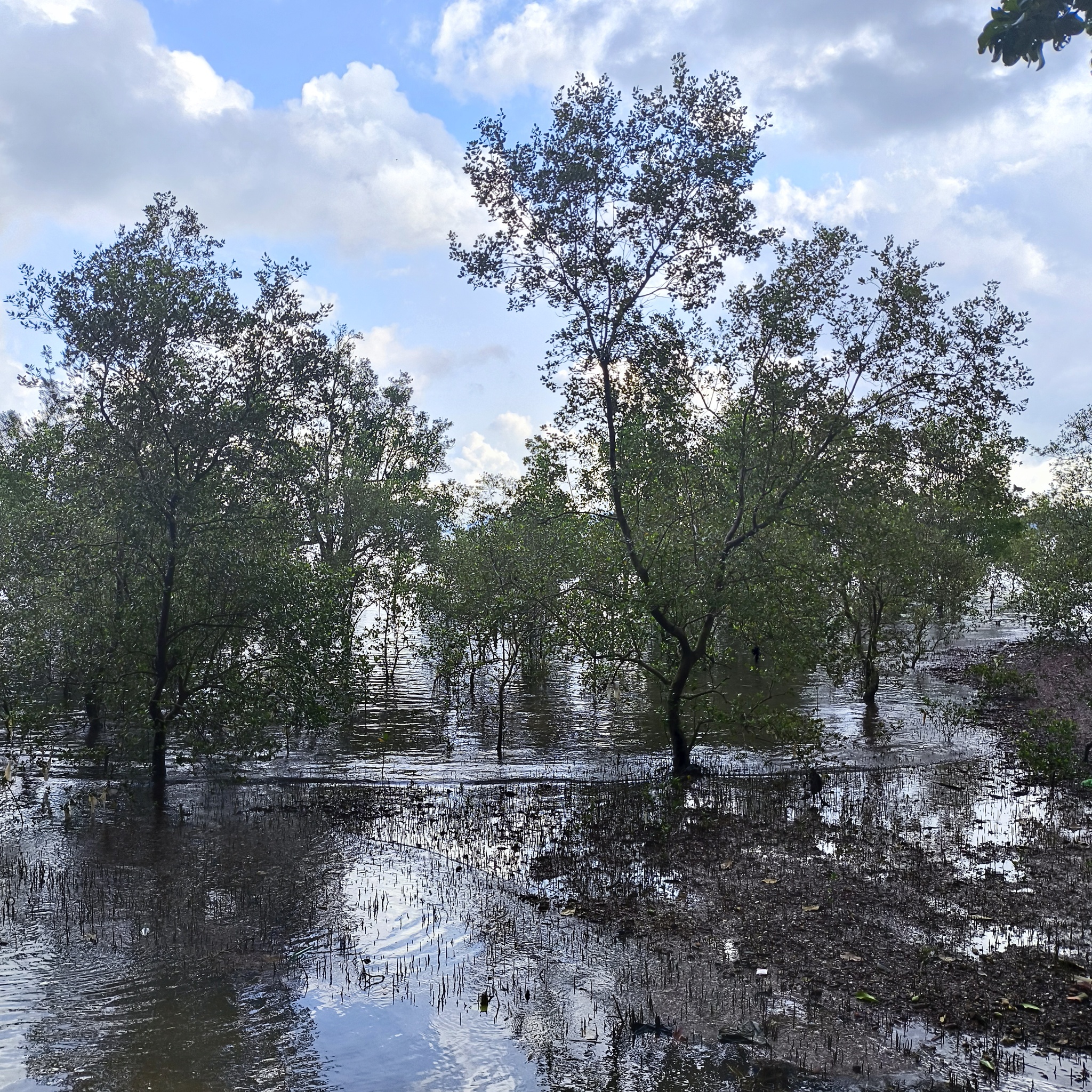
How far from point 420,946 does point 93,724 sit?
69.4 feet

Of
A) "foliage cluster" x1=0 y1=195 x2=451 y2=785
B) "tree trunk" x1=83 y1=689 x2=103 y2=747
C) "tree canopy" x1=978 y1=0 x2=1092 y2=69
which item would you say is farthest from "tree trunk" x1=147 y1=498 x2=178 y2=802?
"tree canopy" x1=978 y1=0 x2=1092 y2=69

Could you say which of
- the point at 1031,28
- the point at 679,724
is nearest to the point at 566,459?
the point at 679,724

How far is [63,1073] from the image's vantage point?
31.5 feet

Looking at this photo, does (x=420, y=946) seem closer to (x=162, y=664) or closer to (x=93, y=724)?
(x=162, y=664)

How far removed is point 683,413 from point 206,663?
13.5 m

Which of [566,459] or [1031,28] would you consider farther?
[566,459]

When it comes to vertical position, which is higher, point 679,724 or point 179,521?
point 179,521

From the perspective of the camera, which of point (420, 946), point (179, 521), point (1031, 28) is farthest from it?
point (179, 521)

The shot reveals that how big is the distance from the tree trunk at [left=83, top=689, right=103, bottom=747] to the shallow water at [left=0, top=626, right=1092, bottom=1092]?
3722 mm

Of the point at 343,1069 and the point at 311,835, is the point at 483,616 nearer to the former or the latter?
the point at 311,835

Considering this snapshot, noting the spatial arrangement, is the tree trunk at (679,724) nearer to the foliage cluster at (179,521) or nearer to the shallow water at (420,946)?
the shallow water at (420,946)

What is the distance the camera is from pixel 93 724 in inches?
1181

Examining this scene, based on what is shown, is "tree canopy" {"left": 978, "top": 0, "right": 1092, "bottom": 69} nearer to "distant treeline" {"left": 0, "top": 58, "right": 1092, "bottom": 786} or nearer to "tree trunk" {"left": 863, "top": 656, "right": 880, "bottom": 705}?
"distant treeline" {"left": 0, "top": 58, "right": 1092, "bottom": 786}

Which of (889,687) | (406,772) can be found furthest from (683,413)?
(889,687)
